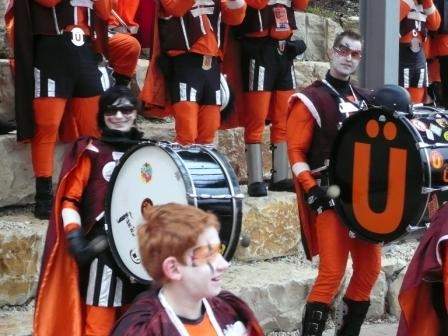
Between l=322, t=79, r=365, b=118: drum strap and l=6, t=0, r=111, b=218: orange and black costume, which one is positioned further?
l=6, t=0, r=111, b=218: orange and black costume

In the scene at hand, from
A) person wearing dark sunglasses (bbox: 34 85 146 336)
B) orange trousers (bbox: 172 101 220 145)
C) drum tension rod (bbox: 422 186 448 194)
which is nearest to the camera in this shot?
person wearing dark sunglasses (bbox: 34 85 146 336)

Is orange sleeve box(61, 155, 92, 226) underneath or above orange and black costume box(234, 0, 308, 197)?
underneath

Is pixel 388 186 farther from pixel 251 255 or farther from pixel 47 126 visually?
pixel 47 126

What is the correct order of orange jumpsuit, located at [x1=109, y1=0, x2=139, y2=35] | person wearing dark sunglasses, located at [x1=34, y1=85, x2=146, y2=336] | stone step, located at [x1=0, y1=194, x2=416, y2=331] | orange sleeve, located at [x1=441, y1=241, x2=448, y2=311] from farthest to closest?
orange jumpsuit, located at [x1=109, y1=0, x2=139, y2=35]
stone step, located at [x1=0, y1=194, x2=416, y2=331]
person wearing dark sunglasses, located at [x1=34, y1=85, x2=146, y2=336]
orange sleeve, located at [x1=441, y1=241, x2=448, y2=311]

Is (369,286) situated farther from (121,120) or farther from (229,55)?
(229,55)

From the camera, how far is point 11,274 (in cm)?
518

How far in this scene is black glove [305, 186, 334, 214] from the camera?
15.3ft

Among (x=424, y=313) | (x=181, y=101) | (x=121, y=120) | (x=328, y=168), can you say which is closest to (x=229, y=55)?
(x=181, y=101)

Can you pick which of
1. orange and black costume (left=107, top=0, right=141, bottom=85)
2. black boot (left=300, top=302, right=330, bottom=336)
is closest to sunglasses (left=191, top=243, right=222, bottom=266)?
black boot (left=300, top=302, right=330, bottom=336)

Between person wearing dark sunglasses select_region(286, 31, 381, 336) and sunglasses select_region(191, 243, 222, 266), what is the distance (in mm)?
2209

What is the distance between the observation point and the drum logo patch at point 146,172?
3754 mm

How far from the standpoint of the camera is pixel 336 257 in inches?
186

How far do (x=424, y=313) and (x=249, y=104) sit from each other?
325 centimetres

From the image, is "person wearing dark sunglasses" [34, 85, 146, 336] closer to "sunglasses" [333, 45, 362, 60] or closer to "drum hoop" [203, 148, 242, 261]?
"drum hoop" [203, 148, 242, 261]
